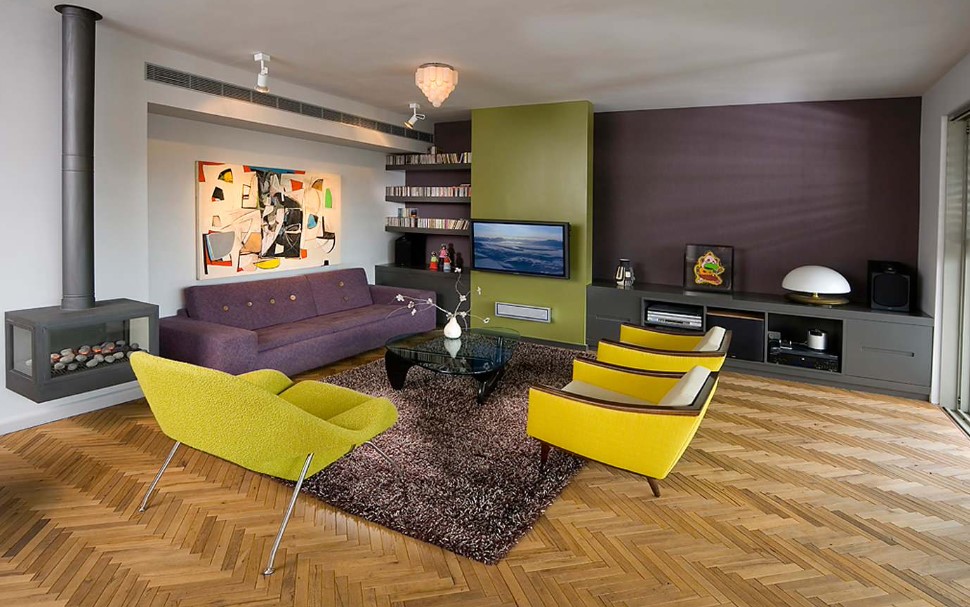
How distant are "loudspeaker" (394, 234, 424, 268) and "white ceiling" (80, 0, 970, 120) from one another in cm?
247

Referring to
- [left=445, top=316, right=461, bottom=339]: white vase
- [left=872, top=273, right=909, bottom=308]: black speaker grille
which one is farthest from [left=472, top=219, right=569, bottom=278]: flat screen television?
[left=872, top=273, right=909, bottom=308]: black speaker grille

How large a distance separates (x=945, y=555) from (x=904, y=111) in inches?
174

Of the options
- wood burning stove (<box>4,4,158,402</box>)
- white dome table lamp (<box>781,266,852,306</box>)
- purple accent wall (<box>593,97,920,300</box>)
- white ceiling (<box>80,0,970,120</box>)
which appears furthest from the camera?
purple accent wall (<box>593,97,920,300</box>)

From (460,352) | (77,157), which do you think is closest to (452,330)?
(460,352)

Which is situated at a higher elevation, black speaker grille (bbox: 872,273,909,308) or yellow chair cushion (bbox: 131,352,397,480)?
black speaker grille (bbox: 872,273,909,308)

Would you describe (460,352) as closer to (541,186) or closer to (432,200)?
(541,186)

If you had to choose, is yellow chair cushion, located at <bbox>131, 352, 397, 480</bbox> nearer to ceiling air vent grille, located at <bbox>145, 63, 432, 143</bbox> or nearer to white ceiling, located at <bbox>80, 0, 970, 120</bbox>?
white ceiling, located at <bbox>80, 0, 970, 120</bbox>

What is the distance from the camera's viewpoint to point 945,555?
2.64 m

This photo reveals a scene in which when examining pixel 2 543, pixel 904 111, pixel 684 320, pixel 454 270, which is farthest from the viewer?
pixel 454 270

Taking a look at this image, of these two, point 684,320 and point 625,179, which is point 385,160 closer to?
point 625,179

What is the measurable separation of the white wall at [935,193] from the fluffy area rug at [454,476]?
3.40 meters

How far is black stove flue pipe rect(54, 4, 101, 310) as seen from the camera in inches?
147

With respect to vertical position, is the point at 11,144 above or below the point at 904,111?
below

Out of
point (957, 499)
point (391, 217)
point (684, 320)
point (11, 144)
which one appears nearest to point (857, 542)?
point (957, 499)
